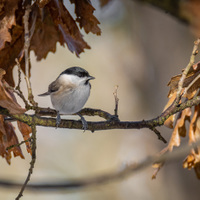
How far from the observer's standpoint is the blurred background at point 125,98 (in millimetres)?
3877

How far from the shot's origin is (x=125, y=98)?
223 inches

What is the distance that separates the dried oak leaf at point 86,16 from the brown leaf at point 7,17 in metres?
0.26

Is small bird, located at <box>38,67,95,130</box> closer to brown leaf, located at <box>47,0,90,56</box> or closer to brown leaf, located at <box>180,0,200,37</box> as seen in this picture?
brown leaf, located at <box>47,0,90,56</box>

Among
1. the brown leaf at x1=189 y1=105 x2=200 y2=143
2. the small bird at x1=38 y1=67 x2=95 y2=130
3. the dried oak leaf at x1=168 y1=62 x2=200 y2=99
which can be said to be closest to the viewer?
the dried oak leaf at x1=168 y1=62 x2=200 y2=99

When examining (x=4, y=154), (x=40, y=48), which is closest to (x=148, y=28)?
(x=40, y=48)

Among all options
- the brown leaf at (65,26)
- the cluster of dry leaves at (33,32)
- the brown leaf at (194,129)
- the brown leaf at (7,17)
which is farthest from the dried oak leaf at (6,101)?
the brown leaf at (194,129)

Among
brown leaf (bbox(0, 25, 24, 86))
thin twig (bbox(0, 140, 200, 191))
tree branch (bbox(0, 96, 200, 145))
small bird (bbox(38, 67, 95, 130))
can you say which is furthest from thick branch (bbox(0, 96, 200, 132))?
thin twig (bbox(0, 140, 200, 191))

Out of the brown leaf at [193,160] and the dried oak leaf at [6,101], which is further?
the brown leaf at [193,160]

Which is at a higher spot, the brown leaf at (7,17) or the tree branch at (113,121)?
the brown leaf at (7,17)

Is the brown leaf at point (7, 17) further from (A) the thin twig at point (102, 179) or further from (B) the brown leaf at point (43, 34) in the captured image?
(A) the thin twig at point (102, 179)

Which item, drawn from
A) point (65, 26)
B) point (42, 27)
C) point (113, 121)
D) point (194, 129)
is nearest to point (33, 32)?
point (42, 27)

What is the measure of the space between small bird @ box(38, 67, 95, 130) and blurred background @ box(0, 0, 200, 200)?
0.54 metres

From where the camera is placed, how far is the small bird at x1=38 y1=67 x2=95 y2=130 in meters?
2.27

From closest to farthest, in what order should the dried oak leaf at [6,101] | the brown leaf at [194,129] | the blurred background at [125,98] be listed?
the dried oak leaf at [6,101] → the brown leaf at [194,129] → the blurred background at [125,98]
